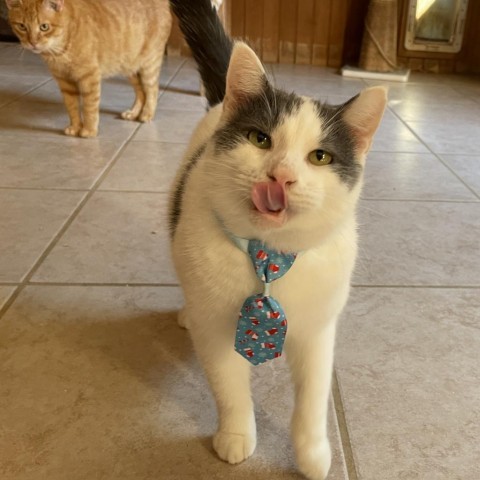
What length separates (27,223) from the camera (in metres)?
1.45

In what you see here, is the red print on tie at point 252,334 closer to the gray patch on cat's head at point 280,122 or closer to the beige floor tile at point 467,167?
the gray patch on cat's head at point 280,122

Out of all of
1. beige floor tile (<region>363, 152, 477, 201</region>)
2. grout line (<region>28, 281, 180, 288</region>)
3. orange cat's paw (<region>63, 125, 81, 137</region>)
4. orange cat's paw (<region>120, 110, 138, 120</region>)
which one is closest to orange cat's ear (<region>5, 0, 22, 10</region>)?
orange cat's paw (<region>63, 125, 81, 137</region>)

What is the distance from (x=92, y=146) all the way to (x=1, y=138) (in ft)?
1.18

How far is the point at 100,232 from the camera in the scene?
1.43 metres

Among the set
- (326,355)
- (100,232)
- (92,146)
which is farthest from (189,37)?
(92,146)

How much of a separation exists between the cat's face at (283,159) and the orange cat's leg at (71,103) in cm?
157

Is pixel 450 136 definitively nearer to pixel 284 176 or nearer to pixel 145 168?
pixel 145 168

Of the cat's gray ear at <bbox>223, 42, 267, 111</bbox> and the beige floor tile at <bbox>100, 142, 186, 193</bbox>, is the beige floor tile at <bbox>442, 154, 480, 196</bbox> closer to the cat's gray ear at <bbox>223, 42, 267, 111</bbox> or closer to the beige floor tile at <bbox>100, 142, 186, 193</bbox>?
the beige floor tile at <bbox>100, 142, 186, 193</bbox>

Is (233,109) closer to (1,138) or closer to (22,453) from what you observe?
(22,453)

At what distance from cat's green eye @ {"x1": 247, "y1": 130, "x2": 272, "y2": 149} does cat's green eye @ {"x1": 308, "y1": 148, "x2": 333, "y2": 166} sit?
0.05 metres

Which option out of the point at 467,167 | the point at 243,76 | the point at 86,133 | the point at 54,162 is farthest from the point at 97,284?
the point at 467,167

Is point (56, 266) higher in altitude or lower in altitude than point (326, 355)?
lower

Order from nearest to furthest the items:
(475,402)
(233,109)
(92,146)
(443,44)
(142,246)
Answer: (233,109), (475,402), (142,246), (92,146), (443,44)

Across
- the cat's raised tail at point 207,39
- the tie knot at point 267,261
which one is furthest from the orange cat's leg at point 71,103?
the tie knot at point 267,261
